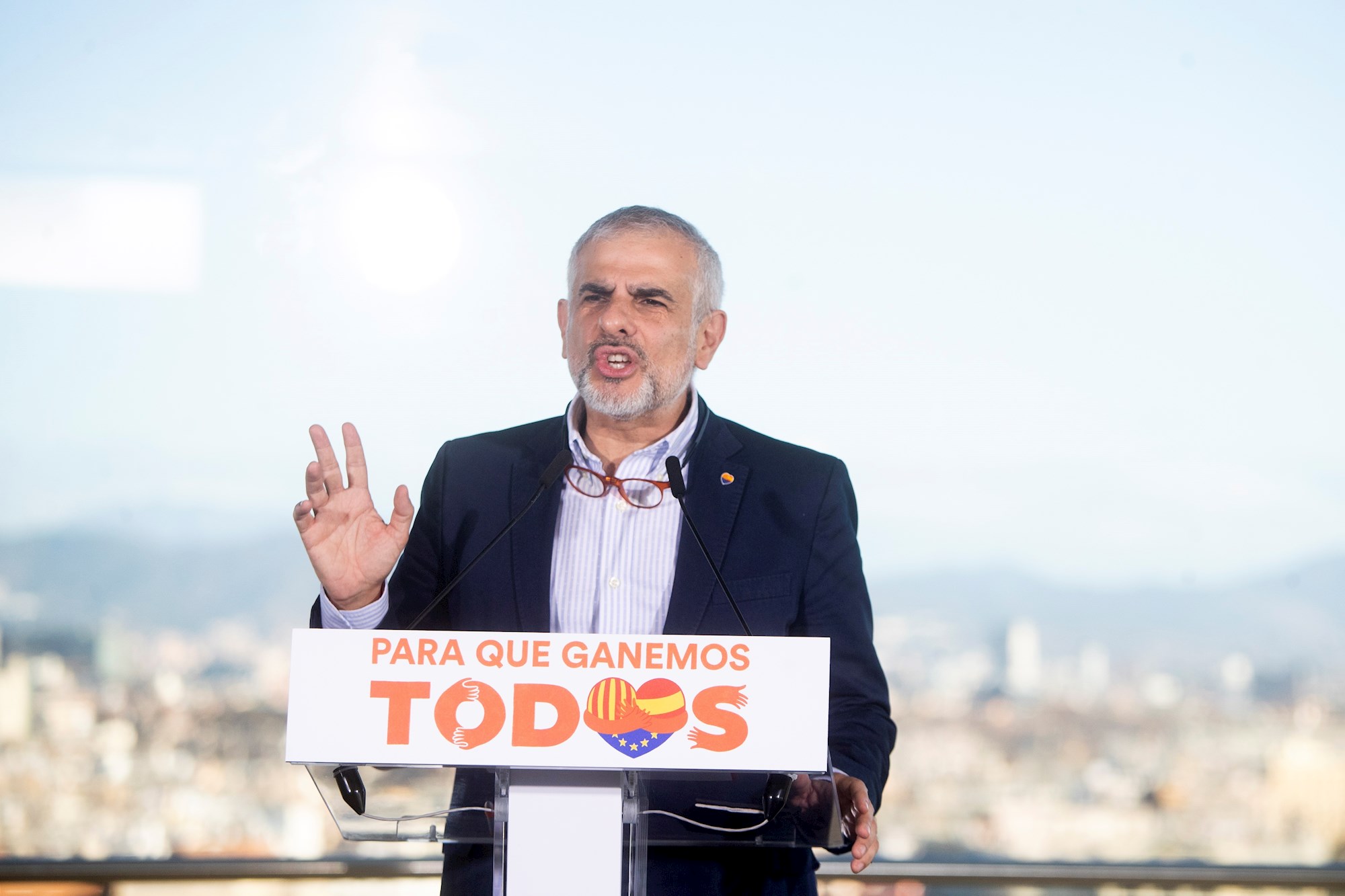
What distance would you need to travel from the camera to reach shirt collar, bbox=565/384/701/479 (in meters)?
1.88

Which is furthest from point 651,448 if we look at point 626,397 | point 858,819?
point 858,819

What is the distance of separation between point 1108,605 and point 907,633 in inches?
22.4

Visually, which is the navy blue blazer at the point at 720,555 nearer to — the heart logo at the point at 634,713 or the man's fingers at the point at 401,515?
the man's fingers at the point at 401,515

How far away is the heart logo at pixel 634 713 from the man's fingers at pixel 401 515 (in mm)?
527

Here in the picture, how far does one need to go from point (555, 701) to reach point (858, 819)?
421 millimetres

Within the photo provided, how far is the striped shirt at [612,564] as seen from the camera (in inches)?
67.0

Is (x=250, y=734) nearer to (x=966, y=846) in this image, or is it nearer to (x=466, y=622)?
(x=466, y=622)

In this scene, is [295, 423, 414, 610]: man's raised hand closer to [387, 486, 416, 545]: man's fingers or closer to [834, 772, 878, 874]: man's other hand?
[387, 486, 416, 545]: man's fingers

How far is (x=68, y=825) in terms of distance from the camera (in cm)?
302

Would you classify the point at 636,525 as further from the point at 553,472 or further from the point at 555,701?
the point at 555,701

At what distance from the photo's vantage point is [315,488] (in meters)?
1.52

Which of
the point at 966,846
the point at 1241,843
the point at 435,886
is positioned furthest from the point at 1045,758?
the point at 435,886

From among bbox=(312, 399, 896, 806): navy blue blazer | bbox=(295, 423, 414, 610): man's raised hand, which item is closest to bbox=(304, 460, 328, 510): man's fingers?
bbox=(295, 423, 414, 610): man's raised hand

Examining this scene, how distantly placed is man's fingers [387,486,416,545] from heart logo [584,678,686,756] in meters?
0.53
